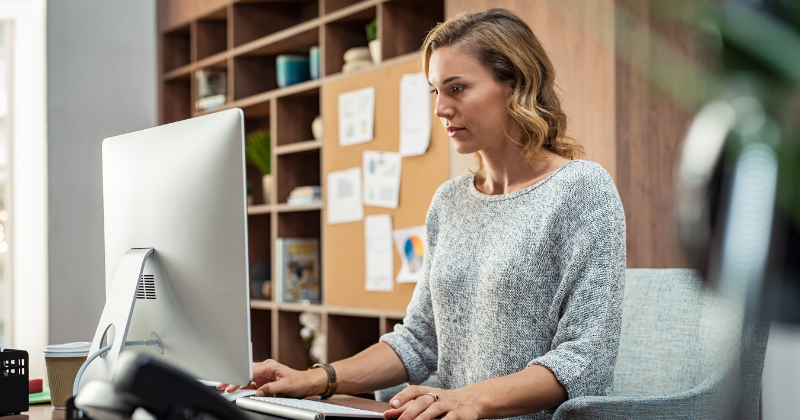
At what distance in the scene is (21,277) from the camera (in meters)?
3.54

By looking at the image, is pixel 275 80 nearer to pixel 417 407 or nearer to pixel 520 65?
pixel 520 65

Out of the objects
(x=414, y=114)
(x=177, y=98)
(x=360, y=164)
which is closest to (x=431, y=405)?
(x=414, y=114)

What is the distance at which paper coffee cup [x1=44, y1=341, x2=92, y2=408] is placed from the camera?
1176mm

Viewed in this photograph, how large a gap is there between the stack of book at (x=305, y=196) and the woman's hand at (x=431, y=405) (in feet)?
7.26

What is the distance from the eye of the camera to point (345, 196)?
9.61 feet

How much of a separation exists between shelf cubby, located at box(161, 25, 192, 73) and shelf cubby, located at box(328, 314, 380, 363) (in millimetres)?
1938

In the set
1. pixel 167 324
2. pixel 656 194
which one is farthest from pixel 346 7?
pixel 167 324

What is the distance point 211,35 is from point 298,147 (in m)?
1.11

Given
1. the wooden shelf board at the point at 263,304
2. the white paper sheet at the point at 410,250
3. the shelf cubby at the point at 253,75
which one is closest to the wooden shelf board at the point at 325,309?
the wooden shelf board at the point at 263,304

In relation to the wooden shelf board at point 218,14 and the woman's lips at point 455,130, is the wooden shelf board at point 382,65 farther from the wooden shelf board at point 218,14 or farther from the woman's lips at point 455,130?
the woman's lips at point 455,130

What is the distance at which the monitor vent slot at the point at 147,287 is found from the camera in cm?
102

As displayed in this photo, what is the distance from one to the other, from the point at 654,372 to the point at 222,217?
2.97 feet

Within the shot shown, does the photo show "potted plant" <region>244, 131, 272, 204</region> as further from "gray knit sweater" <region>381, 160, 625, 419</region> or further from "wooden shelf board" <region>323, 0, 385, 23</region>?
"gray knit sweater" <region>381, 160, 625, 419</region>

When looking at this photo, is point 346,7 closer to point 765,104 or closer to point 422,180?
Result: point 422,180
